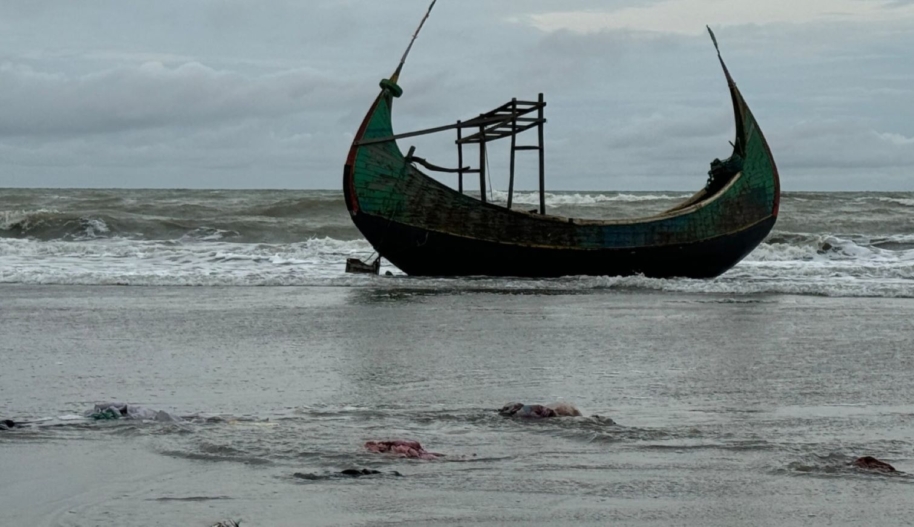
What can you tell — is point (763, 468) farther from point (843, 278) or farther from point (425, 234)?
point (843, 278)

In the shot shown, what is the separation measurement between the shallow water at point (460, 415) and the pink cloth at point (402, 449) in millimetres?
93

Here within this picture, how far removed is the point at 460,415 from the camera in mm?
7039

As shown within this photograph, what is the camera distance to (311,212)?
36844 millimetres

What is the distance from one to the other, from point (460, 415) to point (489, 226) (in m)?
11.0

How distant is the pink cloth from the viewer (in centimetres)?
577

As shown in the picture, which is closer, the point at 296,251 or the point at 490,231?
the point at 490,231

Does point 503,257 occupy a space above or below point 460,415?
above

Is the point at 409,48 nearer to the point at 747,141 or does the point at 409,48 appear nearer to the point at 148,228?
the point at 747,141

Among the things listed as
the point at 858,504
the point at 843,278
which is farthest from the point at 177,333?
the point at 843,278

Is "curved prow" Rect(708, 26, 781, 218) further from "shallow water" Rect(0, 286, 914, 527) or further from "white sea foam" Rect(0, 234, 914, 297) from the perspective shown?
"shallow water" Rect(0, 286, 914, 527)

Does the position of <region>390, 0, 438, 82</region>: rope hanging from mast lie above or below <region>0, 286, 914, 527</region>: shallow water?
above

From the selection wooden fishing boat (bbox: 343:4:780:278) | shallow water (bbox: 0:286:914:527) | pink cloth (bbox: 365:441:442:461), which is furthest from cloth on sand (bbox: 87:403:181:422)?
wooden fishing boat (bbox: 343:4:780:278)

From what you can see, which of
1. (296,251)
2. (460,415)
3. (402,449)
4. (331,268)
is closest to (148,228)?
(296,251)

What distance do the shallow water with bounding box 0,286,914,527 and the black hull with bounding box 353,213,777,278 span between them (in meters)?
4.42
